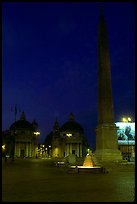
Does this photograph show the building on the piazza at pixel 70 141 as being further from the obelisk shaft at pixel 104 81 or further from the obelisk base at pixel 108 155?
the obelisk shaft at pixel 104 81

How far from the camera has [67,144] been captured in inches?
5507

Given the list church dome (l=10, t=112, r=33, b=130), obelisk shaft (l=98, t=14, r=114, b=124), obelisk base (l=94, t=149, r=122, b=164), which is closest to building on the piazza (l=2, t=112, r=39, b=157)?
church dome (l=10, t=112, r=33, b=130)

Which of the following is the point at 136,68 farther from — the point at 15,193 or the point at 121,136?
the point at 121,136

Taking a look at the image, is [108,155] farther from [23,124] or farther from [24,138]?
[23,124]

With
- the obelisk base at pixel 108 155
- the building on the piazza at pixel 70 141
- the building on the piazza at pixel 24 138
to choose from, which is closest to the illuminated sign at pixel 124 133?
the obelisk base at pixel 108 155

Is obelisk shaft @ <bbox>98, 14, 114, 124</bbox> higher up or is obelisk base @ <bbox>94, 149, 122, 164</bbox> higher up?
obelisk shaft @ <bbox>98, 14, 114, 124</bbox>

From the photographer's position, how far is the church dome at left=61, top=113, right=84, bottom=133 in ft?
477

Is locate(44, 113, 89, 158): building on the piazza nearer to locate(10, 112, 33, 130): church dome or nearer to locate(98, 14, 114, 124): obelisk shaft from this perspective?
locate(10, 112, 33, 130): church dome

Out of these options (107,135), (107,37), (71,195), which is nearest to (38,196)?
(71,195)

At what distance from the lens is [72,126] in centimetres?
14675

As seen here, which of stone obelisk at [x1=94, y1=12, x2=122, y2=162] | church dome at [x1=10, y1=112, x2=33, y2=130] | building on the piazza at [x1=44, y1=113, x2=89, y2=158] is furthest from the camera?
church dome at [x1=10, y1=112, x2=33, y2=130]

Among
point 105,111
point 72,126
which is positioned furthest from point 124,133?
point 72,126

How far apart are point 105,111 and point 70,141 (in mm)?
112952

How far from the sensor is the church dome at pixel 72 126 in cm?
14525
